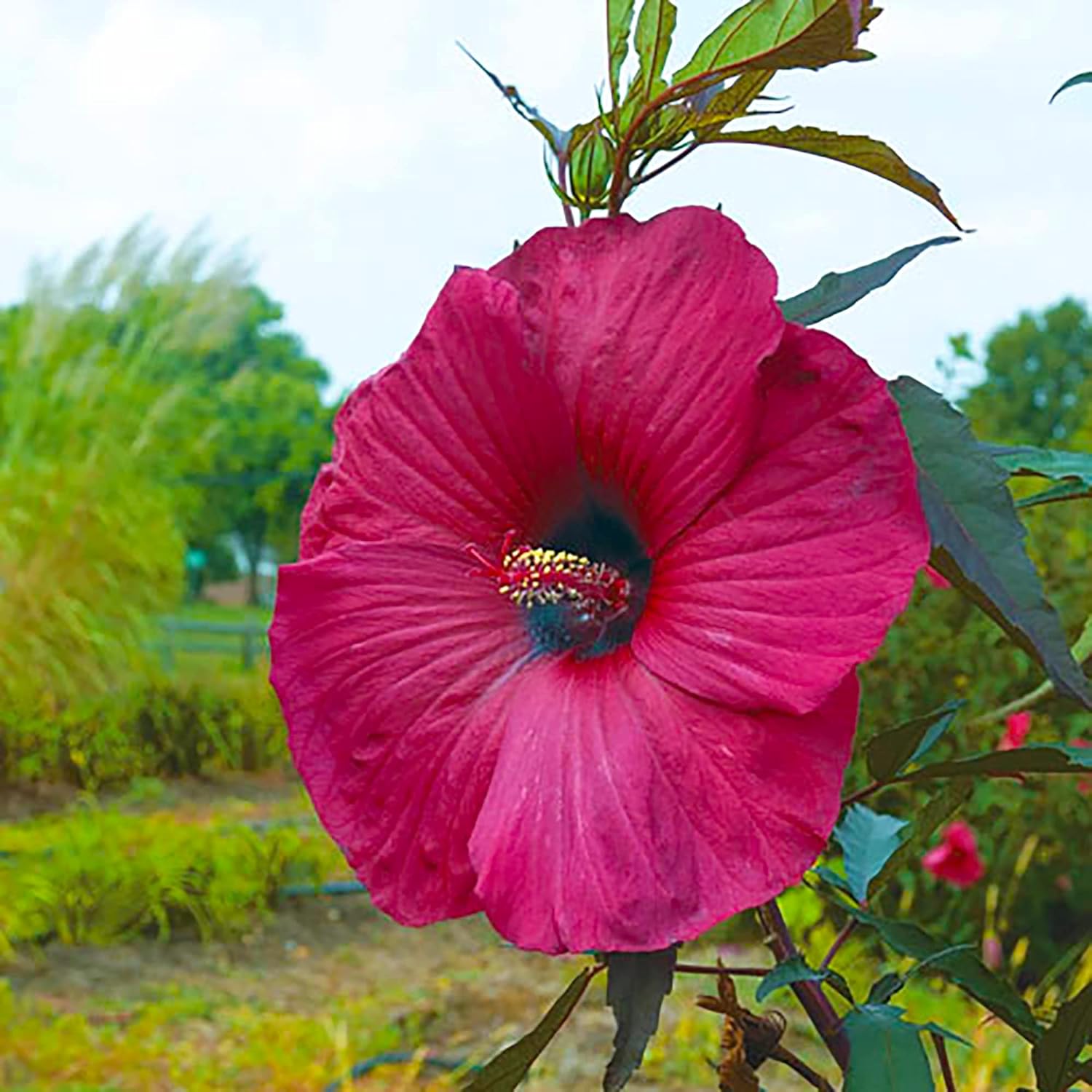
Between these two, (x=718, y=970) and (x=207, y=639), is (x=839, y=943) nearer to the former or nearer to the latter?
(x=718, y=970)

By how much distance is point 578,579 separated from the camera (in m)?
0.37

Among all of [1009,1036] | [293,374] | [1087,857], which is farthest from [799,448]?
[293,374]

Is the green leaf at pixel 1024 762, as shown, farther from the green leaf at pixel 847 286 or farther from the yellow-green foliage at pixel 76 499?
the yellow-green foliage at pixel 76 499

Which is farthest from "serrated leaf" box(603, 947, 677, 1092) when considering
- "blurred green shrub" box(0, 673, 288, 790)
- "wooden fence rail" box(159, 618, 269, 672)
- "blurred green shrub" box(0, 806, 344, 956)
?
"blurred green shrub" box(0, 673, 288, 790)

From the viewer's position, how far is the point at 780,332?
1.02ft

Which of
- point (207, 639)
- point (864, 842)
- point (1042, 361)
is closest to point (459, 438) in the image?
point (864, 842)

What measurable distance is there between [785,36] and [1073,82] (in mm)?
105

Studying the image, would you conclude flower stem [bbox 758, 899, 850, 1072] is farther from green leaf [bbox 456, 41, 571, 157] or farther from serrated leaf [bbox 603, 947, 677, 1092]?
green leaf [bbox 456, 41, 571, 157]

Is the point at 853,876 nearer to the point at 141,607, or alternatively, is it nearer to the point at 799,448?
the point at 799,448

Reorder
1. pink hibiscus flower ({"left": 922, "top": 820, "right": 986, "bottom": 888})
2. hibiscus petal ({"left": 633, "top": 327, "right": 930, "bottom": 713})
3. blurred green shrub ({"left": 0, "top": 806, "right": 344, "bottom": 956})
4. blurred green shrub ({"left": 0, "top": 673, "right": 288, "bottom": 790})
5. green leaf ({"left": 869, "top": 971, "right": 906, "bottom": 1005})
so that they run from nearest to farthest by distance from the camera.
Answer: hibiscus petal ({"left": 633, "top": 327, "right": 930, "bottom": 713}) → green leaf ({"left": 869, "top": 971, "right": 906, "bottom": 1005}) → pink hibiscus flower ({"left": 922, "top": 820, "right": 986, "bottom": 888}) → blurred green shrub ({"left": 0, "top": 806, "right": 344, "bottom": 956}) → blurred green shrub ({"left": 0, "top": 673, "right": 288, "bottom": 790})

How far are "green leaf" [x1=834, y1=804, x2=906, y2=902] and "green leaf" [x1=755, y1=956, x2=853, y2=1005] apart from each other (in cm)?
12

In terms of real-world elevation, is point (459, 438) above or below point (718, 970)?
above

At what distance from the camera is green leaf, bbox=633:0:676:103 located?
0.36 metres

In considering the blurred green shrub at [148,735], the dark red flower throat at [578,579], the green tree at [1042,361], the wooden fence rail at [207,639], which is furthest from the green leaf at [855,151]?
the green tree at [1042,361]
